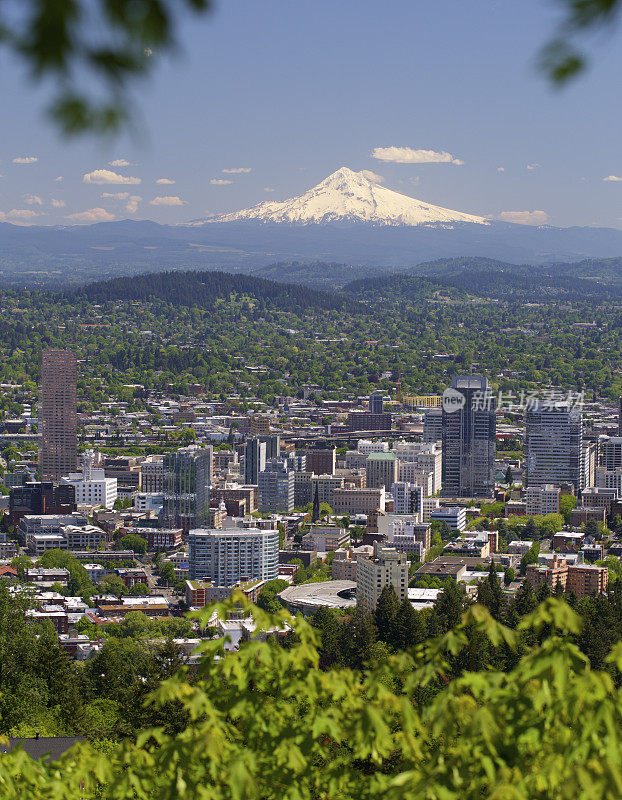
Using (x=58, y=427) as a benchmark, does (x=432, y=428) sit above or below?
below

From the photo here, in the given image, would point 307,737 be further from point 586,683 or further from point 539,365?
point 539,365

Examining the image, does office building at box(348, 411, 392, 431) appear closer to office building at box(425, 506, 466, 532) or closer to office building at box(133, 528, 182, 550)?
office building at box(425, 506, 466, 532)

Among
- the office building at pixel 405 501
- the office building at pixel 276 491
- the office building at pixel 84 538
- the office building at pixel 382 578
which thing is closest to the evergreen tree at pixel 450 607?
the office building at pixel 382 578

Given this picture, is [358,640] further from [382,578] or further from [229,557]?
[229,557]

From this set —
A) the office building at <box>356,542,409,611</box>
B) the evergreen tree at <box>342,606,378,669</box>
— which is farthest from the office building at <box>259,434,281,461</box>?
the evergreen tree at <box>342,606,378,669</box>

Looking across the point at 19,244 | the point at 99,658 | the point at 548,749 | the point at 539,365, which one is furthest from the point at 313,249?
the point at 548,749

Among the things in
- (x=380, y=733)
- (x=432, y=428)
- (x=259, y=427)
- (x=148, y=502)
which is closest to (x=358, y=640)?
(x=380, y=733)

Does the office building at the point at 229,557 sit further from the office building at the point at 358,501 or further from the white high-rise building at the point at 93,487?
the white high-rise building at the point at 93,487
